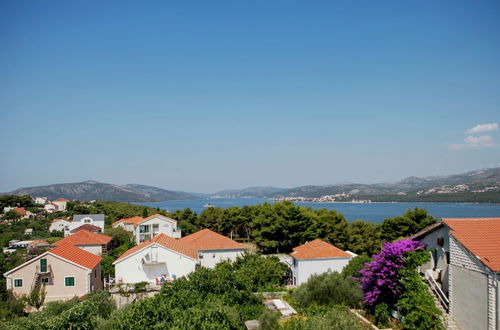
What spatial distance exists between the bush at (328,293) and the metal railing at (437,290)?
12.0ft

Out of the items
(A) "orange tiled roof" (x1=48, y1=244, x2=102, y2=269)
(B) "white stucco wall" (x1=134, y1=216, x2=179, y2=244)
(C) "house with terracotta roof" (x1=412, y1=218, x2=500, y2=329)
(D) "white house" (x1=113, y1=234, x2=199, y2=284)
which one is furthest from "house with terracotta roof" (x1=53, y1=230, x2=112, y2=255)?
(C) "house with terracotta roof" (x1=412, y1=218, x2=500, y2=329)

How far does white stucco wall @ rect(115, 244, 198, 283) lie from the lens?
2834cm

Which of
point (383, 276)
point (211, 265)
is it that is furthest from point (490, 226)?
point (211, 265)

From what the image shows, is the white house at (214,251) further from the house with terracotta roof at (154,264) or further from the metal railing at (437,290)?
the metal railing at (437,290)

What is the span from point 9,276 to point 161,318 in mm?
19632

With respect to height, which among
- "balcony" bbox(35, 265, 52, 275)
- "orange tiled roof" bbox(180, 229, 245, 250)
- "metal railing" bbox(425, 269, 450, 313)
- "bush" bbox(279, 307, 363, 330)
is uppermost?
"bush" bbox(279, 307, 363, 330)

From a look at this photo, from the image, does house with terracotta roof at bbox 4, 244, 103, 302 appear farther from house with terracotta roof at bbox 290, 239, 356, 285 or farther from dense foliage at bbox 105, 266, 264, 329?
house with terracotta roof at bbox 290, 239, 356, 285

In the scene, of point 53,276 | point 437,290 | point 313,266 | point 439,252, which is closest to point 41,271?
point 53,276

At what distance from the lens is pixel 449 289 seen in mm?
14891

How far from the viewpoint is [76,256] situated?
1013 inches

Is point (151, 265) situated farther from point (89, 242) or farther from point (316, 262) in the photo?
point (89, 242)

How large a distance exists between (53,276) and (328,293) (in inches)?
705

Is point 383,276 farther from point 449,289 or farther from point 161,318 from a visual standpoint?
point 161,318

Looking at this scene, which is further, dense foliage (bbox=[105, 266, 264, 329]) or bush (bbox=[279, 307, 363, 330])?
bush (bbox=[279, 307, 363, 330])
